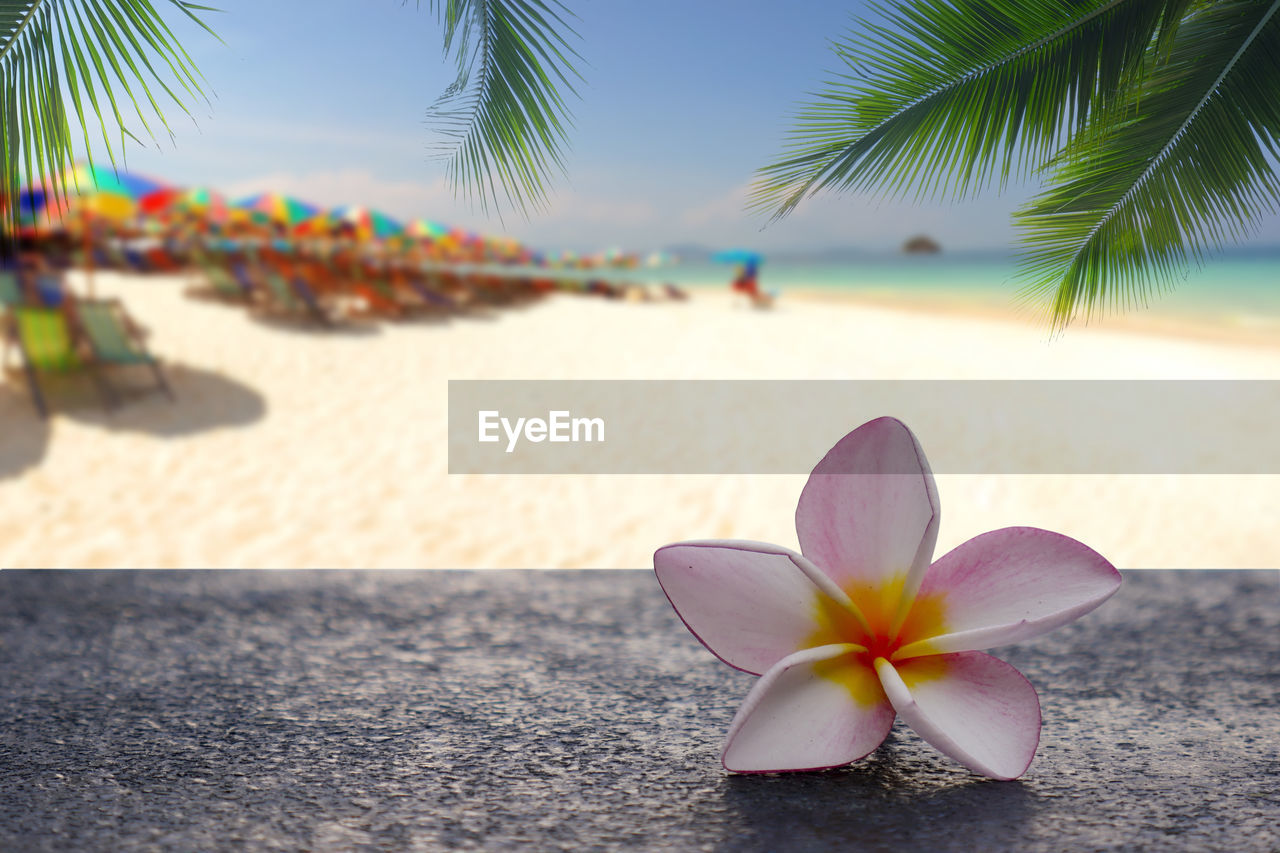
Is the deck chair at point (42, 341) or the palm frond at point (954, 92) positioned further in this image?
the deck chair at point (42, 341)

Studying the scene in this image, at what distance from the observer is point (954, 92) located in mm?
925

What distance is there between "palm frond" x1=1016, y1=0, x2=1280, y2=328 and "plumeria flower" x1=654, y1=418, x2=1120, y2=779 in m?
0.59

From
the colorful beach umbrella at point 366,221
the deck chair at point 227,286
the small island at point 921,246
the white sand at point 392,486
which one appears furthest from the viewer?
the small island at point 921,246

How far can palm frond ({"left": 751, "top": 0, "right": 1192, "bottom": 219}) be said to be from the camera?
882mm

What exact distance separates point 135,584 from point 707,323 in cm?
764

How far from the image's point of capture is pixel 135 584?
2.84 ft

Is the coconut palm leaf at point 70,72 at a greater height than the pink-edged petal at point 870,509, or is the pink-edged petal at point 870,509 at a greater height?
the coconut palm leaf at point 70,72

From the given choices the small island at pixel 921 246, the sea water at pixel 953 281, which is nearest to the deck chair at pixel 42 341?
the sea water at pixel 953 281

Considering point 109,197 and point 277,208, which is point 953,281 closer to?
point 277,208

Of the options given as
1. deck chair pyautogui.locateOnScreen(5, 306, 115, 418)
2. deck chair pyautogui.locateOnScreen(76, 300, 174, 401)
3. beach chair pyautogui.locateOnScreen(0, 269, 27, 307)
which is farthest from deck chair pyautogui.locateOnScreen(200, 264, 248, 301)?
beach chair pyautogui.locateOnScreen(0, 269, 27, 307)

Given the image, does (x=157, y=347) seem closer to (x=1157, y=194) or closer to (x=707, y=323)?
(x=707, y=323)

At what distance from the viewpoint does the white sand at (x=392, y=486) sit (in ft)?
11.9

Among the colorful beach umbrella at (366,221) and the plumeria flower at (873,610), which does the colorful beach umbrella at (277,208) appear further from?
the plumeria flower at (873,610)
